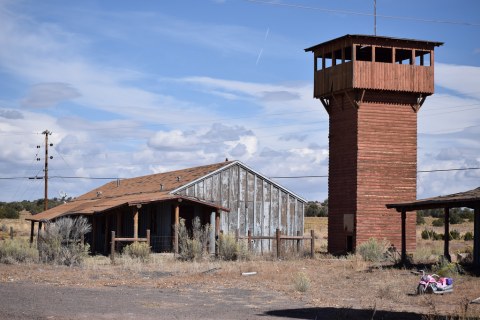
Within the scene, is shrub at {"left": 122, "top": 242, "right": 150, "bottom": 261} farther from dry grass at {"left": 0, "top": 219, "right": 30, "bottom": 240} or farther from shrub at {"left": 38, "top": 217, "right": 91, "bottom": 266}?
dry grass at {"left": 0, "top": 219, "right": 30, "bottom": 240}

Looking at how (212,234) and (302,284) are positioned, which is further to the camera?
(212,234)

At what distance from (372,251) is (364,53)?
10.9 metres

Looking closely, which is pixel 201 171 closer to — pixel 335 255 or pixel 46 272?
pixel 335 255

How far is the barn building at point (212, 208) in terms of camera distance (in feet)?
106

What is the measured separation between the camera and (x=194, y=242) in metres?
28.8

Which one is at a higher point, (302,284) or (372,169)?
(372,169)

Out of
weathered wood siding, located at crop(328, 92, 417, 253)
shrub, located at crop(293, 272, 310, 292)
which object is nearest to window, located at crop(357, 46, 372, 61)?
weathered wood siding, located at crop(328, 92, 417, 253)

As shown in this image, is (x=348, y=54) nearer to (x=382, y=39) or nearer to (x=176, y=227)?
(x=382, y=39)

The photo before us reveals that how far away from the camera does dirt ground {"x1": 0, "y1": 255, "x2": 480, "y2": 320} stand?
47.7 ft

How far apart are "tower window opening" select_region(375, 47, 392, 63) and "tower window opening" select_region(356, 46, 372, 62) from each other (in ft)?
1.25

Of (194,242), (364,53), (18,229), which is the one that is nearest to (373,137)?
(364,53)

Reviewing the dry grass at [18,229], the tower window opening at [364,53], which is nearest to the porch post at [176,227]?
the tower window opening at [364,53]

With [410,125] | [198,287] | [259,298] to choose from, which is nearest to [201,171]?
[410,125]

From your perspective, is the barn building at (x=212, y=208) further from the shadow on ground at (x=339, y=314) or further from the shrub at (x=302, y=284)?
the shadow on ground at (x=339, y=314)
